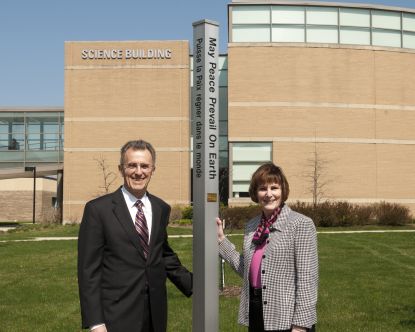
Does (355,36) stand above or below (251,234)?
above

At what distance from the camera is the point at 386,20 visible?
41.2m

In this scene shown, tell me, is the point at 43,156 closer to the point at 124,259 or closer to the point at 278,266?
the point at 124,259

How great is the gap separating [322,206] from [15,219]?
3447 cm

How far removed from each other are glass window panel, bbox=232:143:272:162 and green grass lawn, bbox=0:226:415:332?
67.3 feet

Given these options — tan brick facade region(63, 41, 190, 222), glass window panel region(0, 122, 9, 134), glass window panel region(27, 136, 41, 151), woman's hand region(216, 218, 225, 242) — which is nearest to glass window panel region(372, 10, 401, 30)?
tan brick facade region(63, 41, 190, 222)

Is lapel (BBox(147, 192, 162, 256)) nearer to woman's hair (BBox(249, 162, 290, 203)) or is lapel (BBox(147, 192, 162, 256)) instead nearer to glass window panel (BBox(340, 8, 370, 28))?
woman's hair (BBox(249, 162, 290, 203))

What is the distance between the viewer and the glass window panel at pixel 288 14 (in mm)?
39938

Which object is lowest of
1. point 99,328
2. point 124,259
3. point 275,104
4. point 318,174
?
point 99,328

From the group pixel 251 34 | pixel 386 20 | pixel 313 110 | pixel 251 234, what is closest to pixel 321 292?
pixel 251 234

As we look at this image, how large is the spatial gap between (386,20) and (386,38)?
1212 millimetres

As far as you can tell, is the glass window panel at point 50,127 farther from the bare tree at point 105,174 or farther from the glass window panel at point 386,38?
the glass window panel at point 386,38

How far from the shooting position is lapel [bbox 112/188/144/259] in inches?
158

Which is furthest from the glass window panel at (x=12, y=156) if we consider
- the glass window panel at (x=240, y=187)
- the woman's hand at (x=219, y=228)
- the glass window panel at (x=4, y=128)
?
the woman's hand at (x=219, y=228)

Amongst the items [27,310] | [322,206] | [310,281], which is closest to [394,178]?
[322,206]
